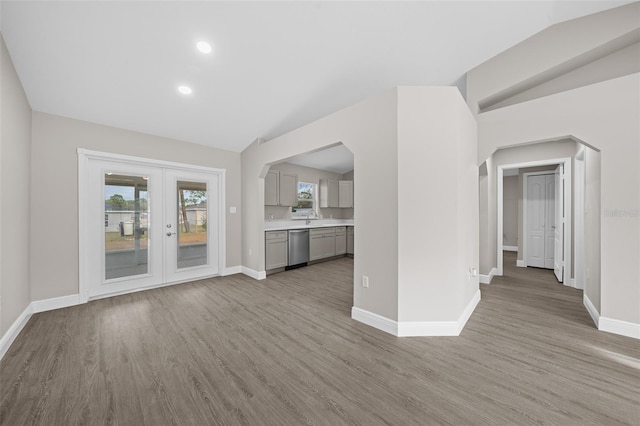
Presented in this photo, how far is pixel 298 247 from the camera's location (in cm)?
539

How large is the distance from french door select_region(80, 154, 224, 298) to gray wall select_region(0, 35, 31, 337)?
57 cm

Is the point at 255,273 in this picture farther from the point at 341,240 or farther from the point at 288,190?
the point at 341,240

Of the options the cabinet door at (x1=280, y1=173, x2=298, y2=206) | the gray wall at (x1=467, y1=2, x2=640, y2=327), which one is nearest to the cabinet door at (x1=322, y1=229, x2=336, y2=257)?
the cabinet door at (x1=280, y1=173, x2=298, y2=206)

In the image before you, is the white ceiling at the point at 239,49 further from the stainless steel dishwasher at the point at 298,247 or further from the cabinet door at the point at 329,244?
the cabinet door at the point at 329,244

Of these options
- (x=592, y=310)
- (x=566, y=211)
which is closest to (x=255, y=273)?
(x=592, y=310)

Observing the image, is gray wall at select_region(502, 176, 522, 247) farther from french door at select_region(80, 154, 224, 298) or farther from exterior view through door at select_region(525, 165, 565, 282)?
french door at select_region(80, 154, 224, 298)

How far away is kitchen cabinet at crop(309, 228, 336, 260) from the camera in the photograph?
227 inches

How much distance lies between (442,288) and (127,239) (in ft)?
14.7

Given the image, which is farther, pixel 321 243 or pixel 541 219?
pixel 321 243

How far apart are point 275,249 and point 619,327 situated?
185 inches

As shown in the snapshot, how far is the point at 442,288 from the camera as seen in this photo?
2416 millimetres

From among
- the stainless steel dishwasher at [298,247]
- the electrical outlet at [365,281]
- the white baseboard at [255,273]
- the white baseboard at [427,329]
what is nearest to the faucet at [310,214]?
the stainless steel dishwasher at [298,247]

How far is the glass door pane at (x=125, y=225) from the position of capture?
11.8ft

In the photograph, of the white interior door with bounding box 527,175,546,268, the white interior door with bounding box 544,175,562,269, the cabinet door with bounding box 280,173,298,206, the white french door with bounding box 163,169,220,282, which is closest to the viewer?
the white french door with bounding box 163,169,220,282
